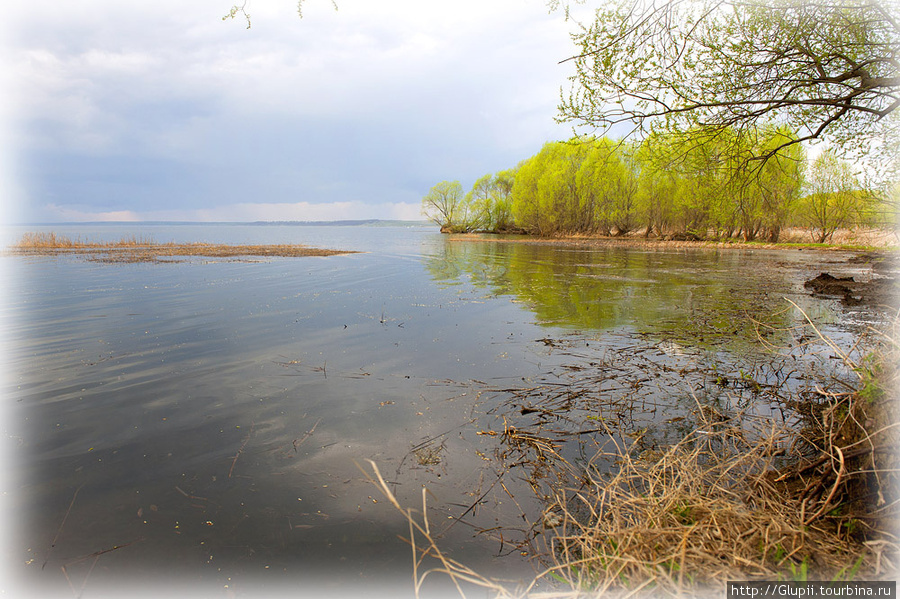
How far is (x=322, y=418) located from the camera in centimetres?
543

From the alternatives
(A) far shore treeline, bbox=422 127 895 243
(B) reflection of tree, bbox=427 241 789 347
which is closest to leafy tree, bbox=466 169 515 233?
(A) far shore treeline, bbox=422 127 895 243

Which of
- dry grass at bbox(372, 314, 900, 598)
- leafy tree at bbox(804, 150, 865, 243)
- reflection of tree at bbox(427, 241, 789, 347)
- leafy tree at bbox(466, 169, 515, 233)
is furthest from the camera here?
leafy tree at bbox(466, 169, 515, 233)

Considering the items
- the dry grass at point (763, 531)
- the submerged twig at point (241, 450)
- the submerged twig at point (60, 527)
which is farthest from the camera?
the submerged twig at point (241, 450)

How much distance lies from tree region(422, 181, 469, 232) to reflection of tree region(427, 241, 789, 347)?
6506 centimetres

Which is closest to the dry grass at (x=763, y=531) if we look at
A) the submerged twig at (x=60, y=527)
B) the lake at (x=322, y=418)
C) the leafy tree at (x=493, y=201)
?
the lake at (x=322, y=418)

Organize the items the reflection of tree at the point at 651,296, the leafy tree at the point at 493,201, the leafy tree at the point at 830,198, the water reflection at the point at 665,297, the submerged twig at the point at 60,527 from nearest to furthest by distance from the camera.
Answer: the submerged twig at the point at 60,527 → the water reflection at the point at 665,297 → the reflection of tree at the point at 651,296 → the leafy tree at the point at 830,198 → the leafy tree at the point at 493,201

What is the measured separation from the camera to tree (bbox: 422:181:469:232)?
88.0 meters

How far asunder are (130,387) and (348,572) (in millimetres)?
5340

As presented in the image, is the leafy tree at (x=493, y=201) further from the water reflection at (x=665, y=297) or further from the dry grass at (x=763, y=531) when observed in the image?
the dry grass at (x=763, y=531)

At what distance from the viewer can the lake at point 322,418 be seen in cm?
324

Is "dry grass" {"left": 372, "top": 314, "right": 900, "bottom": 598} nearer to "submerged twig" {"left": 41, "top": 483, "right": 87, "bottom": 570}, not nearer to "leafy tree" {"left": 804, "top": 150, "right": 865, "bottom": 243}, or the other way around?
"submerged twig" {"left": 41, "top": 483, "right": 87, "bottom": 570}

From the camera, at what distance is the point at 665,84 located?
21.8ft

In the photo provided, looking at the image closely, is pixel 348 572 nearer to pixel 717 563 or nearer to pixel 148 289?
pixel 717 563

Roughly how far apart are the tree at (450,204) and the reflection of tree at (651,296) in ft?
213
